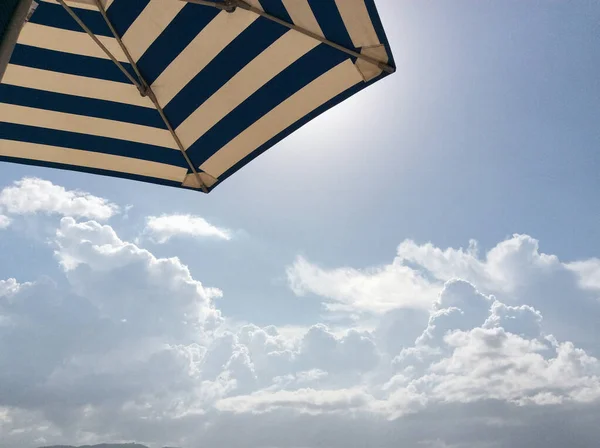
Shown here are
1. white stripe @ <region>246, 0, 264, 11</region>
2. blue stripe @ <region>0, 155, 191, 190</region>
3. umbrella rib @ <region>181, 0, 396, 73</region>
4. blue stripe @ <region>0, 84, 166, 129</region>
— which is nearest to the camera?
umbrella rib @ <region>181, 0, 396, 73</region>

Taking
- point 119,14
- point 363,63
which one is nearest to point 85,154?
point 119,14

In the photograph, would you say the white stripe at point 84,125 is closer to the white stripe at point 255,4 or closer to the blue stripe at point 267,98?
the blue stripe at point 267,98

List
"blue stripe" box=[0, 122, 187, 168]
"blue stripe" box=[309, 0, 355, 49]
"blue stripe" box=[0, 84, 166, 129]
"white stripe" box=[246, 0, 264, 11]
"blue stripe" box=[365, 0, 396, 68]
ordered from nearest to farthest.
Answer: "blue stripe" box=[365, 0, 396, 68] < "blue stripe" box=[309, 0, 355, 49] < "white stripe" box=[246, 0, 264, 11] < "blue stripe" box=[0, 84, 166, 129] < "blue stripe" box=[0, 122, 187, 168]

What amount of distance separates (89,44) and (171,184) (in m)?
1.14

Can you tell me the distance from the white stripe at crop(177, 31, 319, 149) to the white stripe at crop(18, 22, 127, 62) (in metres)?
0.65

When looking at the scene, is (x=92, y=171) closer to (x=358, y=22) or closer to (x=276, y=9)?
(x=276, y=9)

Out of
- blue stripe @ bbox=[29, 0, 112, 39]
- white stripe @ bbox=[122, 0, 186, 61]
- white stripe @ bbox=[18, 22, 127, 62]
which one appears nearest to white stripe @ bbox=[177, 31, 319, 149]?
white stripe @ bbox=[122, 0, 186, 61]

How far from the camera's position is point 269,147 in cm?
349

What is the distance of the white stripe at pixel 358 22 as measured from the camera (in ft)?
8.45

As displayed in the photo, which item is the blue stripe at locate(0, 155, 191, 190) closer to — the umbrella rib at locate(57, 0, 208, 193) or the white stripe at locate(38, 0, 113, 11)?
the umbrella rib at locate(57, 0, 208, 193)

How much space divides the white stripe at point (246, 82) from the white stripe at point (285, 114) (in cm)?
19

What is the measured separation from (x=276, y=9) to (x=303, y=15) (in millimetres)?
178

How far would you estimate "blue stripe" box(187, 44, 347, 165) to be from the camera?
3.00m

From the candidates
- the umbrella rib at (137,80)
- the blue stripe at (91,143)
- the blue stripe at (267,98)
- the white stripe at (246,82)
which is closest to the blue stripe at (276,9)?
the white stripe at (246,82)
